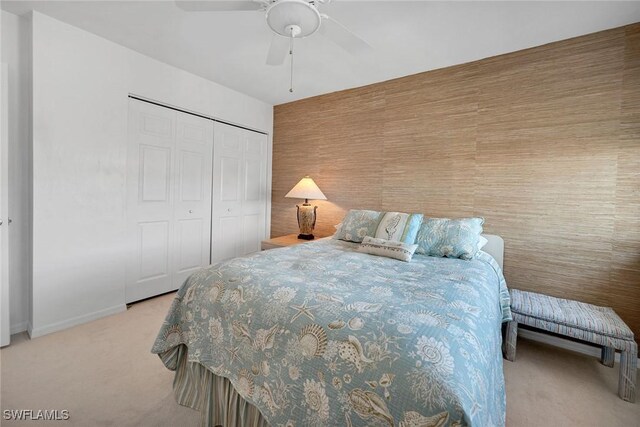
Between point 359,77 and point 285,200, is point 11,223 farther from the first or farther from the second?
point 359,77

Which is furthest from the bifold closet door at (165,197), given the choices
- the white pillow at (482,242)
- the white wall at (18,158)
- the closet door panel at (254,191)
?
the white pillow at (482,242)

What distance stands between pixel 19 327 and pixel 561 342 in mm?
4294

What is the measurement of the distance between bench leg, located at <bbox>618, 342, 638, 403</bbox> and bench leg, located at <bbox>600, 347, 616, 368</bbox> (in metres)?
0.39

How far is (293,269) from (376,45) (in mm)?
1973

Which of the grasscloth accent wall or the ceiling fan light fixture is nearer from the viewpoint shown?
the ceiling fan light fixture

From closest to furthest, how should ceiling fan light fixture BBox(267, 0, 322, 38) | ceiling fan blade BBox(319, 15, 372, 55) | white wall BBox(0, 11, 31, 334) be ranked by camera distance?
ceiling fan light fixture BBox(267, 0, 322, 38) → ceiling fan blade BBox(319, 15, 372, 55) → white wall BBox(0, 11, 31, 334)

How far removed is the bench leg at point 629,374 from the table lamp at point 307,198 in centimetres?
266

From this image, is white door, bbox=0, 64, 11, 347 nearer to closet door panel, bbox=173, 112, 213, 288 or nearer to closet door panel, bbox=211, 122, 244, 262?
closet door panel, bbox=173, 112, 213, 288

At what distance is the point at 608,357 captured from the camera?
2078mm

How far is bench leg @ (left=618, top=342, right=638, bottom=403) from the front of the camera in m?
1.70

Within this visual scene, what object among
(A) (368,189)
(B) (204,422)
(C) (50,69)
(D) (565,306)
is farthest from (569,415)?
(C) (50,69)

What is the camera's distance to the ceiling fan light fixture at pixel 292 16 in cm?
145

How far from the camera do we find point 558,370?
2018 millimetres

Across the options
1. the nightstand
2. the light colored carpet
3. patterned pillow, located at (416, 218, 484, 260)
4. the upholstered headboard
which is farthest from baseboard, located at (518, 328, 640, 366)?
the nightstand
